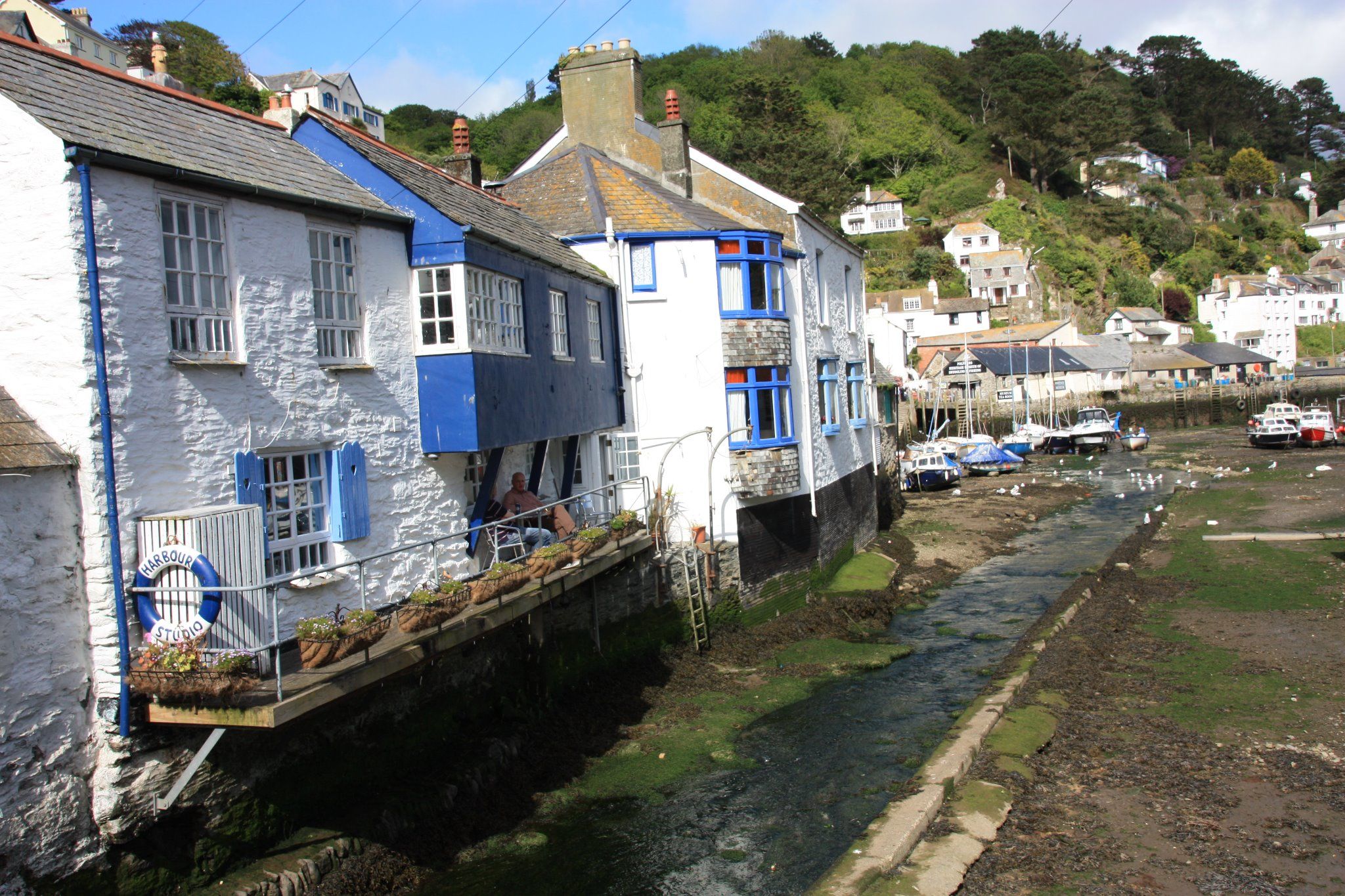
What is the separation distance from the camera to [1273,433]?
5828 centimetres

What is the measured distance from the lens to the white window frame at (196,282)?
950cm

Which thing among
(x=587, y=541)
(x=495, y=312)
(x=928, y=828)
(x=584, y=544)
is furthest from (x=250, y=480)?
(x=928, y=828)

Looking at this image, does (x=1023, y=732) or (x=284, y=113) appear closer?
(x=284, y=113)

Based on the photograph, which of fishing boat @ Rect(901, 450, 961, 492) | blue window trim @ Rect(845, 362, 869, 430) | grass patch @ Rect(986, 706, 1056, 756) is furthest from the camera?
fishing boat @ Rect(901, 450, 961, 492)

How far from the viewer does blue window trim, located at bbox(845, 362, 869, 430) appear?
2823 cm

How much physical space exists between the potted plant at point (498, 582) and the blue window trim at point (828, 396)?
40.9 ft

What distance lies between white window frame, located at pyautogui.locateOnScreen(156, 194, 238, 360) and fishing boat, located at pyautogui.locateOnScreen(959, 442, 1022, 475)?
1936 inches

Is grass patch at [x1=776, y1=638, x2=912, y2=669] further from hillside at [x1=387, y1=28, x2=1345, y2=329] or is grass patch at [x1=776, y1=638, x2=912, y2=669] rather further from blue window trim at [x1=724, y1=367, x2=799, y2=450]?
hillside at [x1=387, y1=28, x2=1345, y2=329]

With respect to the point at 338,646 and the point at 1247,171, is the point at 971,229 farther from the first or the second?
the point at 338,646

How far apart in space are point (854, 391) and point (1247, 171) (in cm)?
12921

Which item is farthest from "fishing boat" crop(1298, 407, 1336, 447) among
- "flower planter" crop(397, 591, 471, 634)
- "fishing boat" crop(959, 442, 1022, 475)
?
"flower planter" crop(397, 591, 471, 634)

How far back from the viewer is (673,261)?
2050 centimetres

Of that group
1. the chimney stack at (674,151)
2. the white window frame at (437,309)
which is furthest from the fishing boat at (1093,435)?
the white window frame at (437,309)

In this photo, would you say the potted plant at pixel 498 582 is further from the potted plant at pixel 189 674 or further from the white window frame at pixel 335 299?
the potted plant at pixel 189 674
